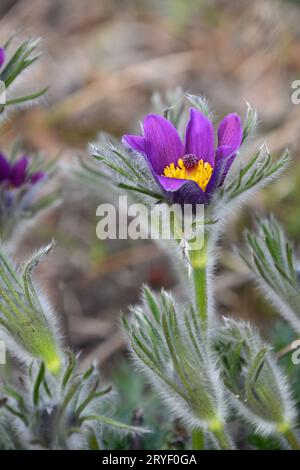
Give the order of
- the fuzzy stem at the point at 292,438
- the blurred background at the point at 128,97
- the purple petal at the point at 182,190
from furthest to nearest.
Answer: the blurred background at the point at 128,97
the fuzzy stem at the point at 292,438
the purple petal at the point at 182,190

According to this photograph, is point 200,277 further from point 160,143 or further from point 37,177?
point 37,177

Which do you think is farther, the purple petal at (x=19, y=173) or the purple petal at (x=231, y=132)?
the purple petal at (x=19, y=173)

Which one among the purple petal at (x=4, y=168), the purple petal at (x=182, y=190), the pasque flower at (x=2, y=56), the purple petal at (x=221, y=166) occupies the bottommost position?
the purple petal at (x=182, y=190)

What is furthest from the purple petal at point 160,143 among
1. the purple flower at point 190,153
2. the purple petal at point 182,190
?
the purple petal at point 182,190

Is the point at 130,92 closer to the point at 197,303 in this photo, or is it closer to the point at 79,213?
the point at 79,213

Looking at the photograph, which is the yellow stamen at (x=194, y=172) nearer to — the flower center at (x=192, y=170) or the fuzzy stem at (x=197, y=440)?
the flower center at (x=192, y=170)

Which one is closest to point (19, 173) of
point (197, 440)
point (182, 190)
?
point (182, 190)

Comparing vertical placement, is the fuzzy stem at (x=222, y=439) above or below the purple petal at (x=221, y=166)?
below
